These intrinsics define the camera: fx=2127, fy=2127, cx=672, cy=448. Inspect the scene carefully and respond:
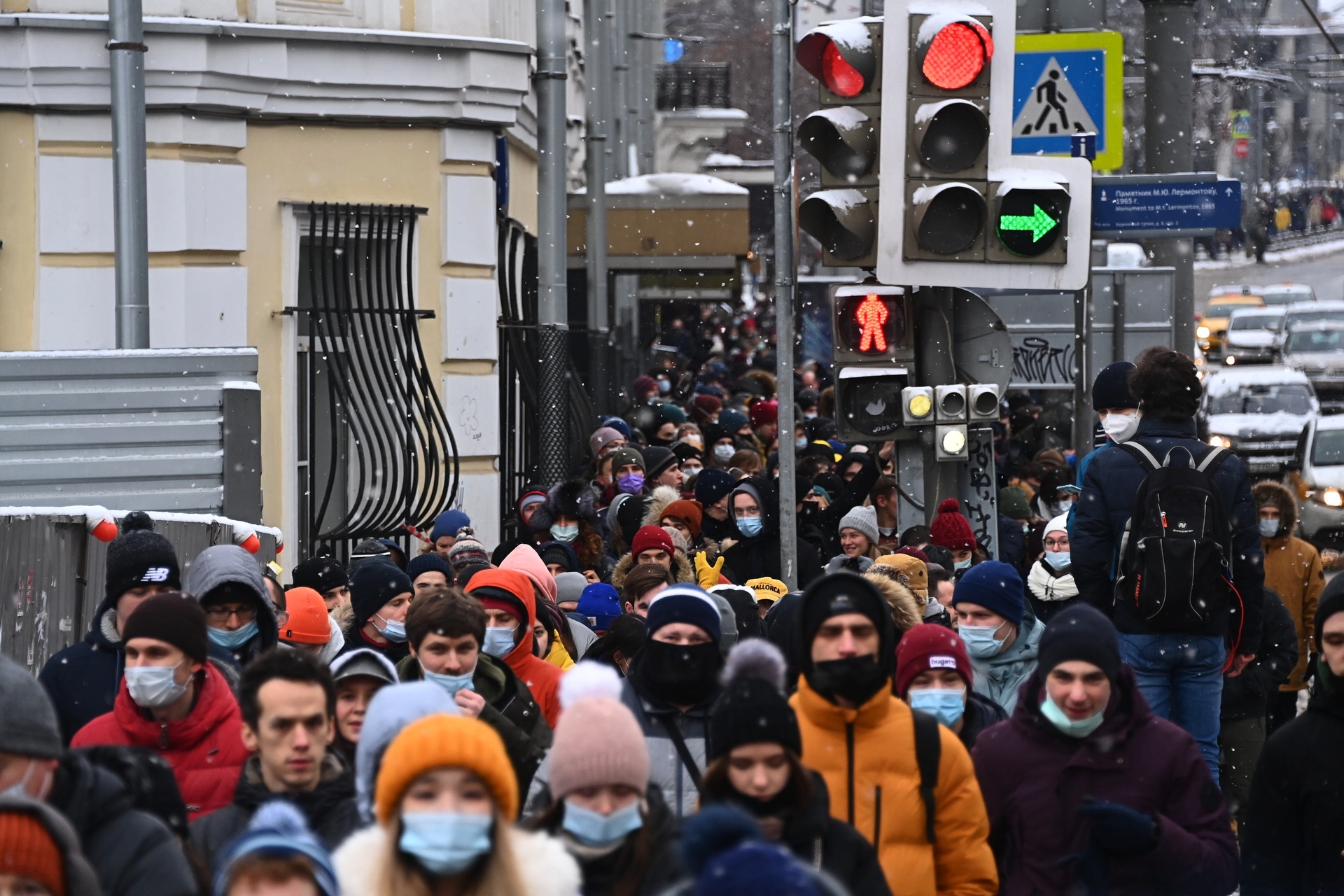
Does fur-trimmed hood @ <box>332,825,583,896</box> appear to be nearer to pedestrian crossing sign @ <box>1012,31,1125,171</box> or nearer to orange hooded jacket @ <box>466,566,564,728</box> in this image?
orange hooded jacket @ <box>466,566,564,728</box>

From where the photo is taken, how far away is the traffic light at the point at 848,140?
885 centimetres

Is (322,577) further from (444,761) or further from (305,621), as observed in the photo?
(444,761)

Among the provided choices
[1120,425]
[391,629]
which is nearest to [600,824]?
[391,629]


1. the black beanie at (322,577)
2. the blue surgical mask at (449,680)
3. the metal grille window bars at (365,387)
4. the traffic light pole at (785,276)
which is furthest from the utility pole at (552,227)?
the blue surgical mask at (449,680)

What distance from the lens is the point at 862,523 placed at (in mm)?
10773

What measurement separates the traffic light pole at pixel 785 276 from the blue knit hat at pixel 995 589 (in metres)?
3.66

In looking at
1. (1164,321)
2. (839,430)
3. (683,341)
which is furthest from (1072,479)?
(683,341)

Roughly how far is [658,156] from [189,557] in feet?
169

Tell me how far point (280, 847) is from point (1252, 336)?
5220 cm

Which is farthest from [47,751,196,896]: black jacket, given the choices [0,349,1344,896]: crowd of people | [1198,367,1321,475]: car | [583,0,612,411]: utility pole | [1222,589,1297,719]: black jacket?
[1198,367,1321,475]: car

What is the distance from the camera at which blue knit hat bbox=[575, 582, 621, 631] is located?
945 centimetres

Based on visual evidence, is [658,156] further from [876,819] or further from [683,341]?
[876,819]

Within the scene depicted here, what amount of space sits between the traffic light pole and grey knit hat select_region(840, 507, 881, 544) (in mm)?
321

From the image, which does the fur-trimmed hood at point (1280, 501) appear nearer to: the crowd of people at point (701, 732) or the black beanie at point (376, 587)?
the crowd of people at point (701, 732)
